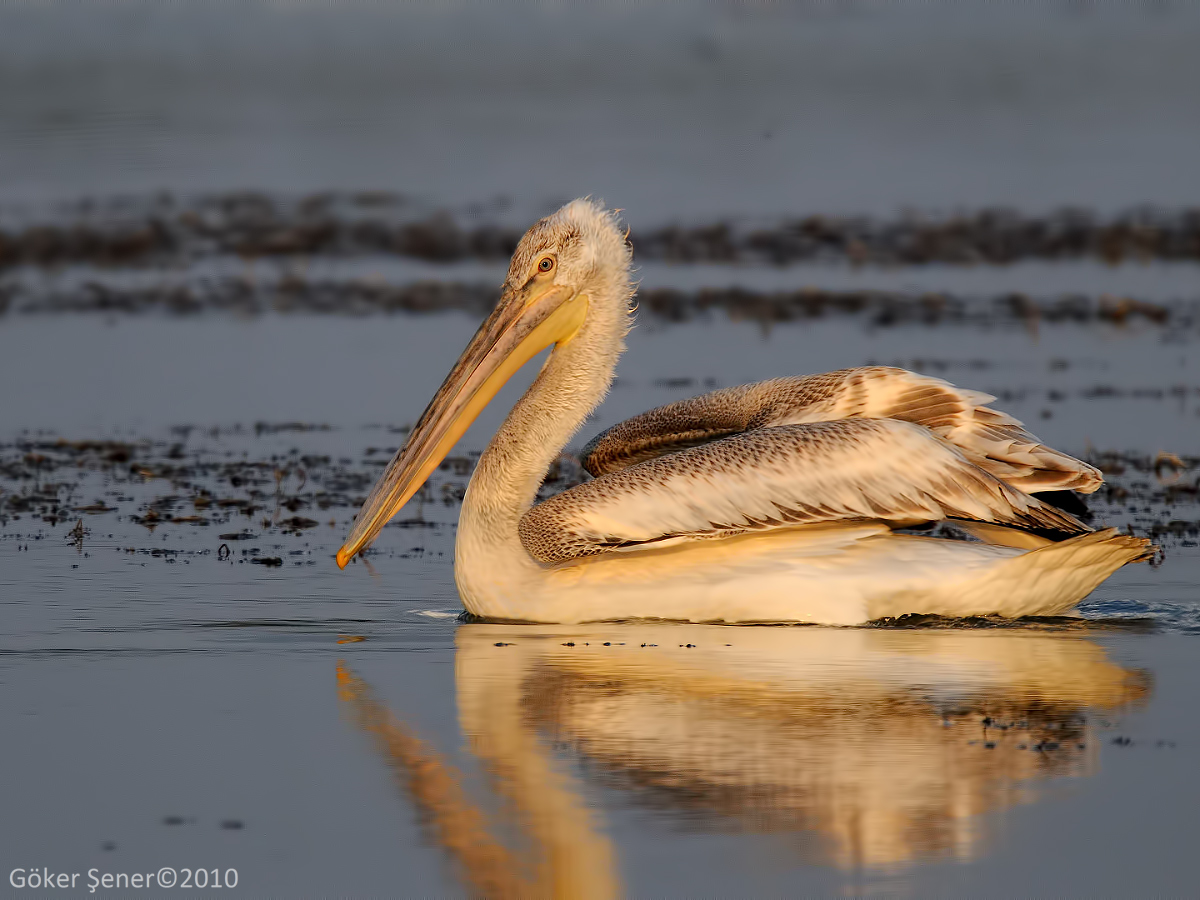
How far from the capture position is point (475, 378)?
633 centimetres

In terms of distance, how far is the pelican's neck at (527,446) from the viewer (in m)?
5.91

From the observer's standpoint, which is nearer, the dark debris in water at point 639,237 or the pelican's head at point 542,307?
the pelican's head at point 542,307

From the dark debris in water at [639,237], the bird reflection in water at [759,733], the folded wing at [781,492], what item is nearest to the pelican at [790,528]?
the folded wing at [781,492]

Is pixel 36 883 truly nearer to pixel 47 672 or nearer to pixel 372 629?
pixel 47 672

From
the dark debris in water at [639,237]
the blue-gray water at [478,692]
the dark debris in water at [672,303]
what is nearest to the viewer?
the blue-gray water at [478,692]

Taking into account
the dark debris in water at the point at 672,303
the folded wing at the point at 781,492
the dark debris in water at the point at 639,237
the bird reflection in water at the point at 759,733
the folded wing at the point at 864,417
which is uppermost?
the dark debris in water at the point at 639,237

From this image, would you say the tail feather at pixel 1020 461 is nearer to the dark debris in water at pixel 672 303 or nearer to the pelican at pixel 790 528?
the pelican at pixel 790 528

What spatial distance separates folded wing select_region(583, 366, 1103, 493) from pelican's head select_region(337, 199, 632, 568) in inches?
16.3

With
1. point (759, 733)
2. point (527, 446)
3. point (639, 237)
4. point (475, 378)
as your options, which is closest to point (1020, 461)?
point (527, 446)

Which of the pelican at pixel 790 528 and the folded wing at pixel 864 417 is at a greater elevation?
the folded wing at pixel 864 417

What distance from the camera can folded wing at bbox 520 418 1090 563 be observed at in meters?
5.82

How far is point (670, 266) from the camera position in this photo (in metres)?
17.0

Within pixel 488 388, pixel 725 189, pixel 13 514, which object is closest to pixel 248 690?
pixel 488 388

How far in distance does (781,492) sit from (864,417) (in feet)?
1.63
